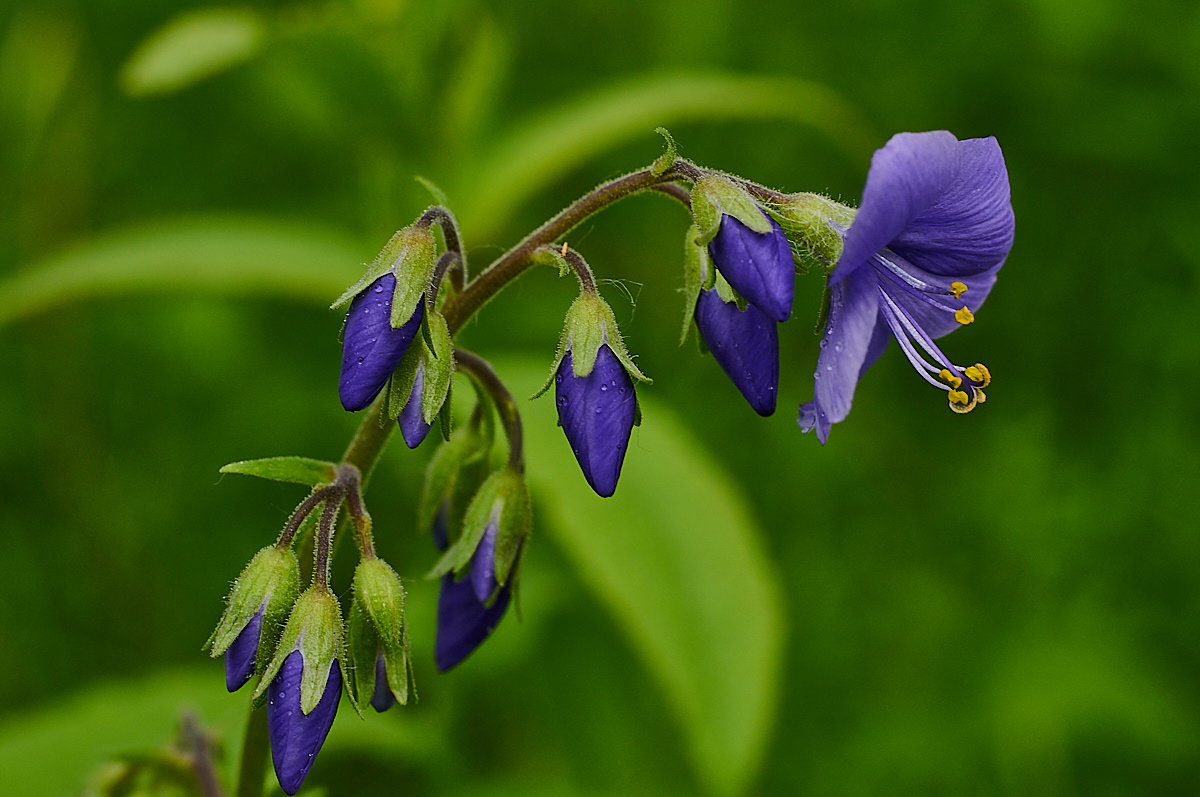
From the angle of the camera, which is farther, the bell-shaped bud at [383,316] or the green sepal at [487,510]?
the green sepal at [487,510]

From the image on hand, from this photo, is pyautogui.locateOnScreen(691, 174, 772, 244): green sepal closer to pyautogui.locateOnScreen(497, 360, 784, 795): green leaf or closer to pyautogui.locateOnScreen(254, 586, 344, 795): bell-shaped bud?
pyautogui.locateOnScreen(254, 586, 344, 795): bell-shaped bud

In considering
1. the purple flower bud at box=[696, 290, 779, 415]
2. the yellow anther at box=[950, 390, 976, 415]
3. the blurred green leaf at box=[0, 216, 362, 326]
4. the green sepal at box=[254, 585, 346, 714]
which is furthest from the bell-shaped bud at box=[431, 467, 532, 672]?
the blurred green leaf at box=[0, 216, 362, 326]

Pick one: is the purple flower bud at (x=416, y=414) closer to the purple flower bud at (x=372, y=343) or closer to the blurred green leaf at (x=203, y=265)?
the purple flower bud at (x=372, y=343)

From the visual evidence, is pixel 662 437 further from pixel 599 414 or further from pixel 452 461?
pixel 599 414

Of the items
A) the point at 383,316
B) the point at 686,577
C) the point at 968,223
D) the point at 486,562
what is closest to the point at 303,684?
the point at 486,562

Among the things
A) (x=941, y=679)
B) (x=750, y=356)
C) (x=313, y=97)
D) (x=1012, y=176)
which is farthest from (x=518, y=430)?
(x=1012, y=176)

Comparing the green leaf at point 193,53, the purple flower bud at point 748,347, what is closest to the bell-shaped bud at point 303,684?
the purple flower bud at point 748,347

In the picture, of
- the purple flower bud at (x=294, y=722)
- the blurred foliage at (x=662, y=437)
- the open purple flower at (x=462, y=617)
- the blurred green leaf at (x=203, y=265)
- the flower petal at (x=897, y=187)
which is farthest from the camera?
the blurred green leaf at (x=203, y=265)
